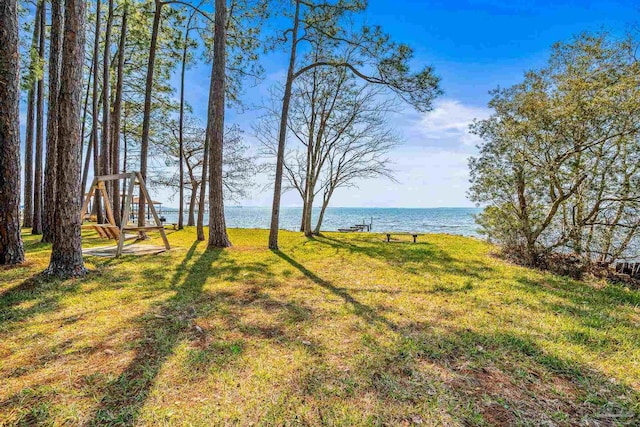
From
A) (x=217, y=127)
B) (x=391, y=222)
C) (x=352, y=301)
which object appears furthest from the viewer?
(x=391, y=222)

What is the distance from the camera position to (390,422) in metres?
1.76

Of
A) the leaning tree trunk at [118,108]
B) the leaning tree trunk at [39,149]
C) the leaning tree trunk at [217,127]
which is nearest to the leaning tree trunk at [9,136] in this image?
the leaning tree trunk at [217,127]

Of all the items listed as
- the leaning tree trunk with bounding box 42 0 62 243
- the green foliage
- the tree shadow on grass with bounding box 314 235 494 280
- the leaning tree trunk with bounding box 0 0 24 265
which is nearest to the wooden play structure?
the leaning tree trunk with bounding box 42 0 62 243

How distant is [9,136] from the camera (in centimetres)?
493

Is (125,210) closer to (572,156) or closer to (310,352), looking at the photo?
(310,352)

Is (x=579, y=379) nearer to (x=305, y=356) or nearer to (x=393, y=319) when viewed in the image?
(x=393, y=319)

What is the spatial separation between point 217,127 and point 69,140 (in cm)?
390

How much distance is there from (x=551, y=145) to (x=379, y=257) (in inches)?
189

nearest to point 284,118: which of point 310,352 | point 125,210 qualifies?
point 125,210

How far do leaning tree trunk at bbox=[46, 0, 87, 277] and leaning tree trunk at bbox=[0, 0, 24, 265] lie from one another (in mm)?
1155

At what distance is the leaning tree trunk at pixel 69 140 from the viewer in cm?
443

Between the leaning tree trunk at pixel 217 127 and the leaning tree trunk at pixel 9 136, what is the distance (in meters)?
3.79

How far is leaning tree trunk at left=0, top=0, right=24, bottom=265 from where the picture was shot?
477 centimetres

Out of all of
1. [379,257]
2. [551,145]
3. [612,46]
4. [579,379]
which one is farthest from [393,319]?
[612,46]
